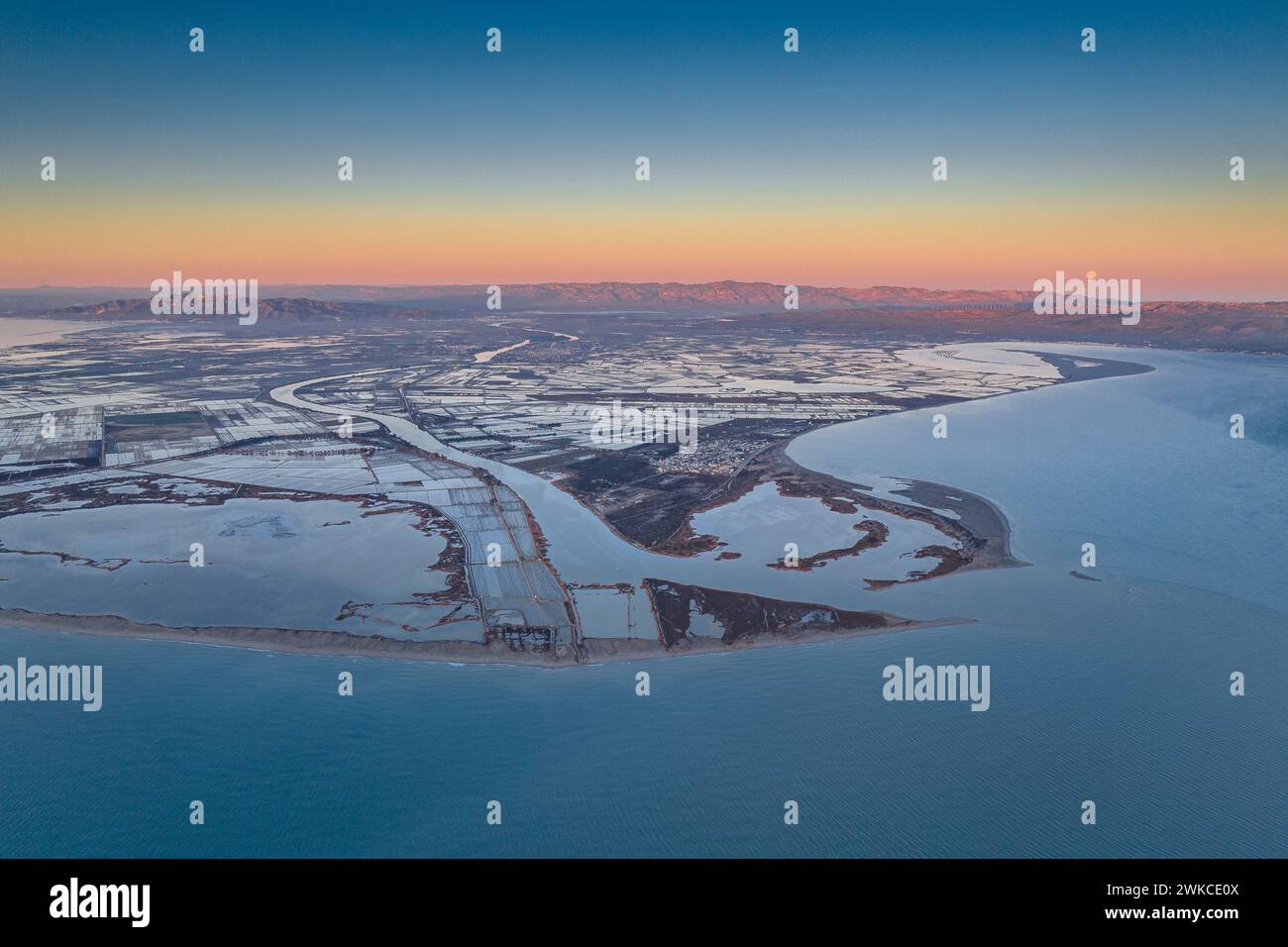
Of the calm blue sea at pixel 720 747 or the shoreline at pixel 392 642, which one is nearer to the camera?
the calm blue sea at pixel 720 747

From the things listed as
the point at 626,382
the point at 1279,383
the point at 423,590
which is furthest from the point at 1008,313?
the point at 423,590

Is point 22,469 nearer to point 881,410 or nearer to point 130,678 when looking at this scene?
point 130,678

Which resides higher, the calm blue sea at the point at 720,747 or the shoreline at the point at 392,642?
the shoreline at the point at 392,642

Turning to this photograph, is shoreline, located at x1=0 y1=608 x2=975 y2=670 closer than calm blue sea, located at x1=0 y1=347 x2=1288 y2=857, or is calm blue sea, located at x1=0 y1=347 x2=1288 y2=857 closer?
calm blue sea, located at x1=0 y1=347 x2=1288 y2=857

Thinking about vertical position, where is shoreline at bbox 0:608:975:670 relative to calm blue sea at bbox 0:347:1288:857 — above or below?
above
